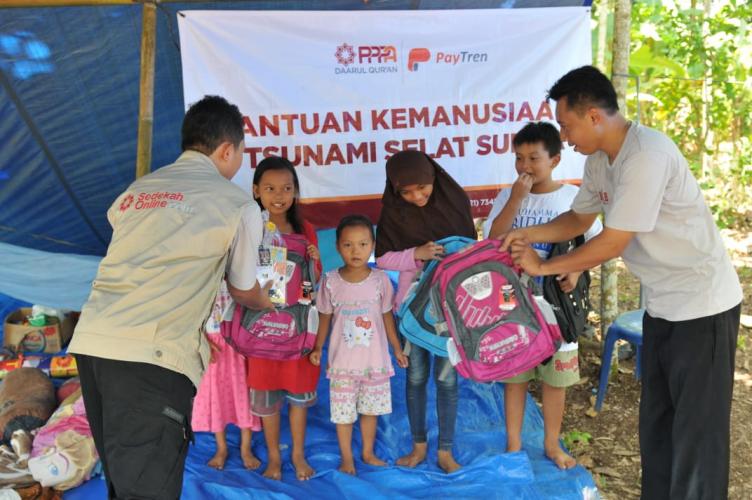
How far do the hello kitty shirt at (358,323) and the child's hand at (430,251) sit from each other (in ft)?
0.78

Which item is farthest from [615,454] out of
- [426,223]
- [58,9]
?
[58,9]

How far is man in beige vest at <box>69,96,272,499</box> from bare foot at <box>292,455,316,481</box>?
3.73 ft

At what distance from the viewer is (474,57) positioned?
166 inches

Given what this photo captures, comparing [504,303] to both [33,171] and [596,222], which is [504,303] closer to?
[596,222]

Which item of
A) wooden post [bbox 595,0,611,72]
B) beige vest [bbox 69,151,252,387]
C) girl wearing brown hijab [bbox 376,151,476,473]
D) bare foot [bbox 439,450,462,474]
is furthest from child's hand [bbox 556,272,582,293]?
wooden post [bbox 595,0,611,72]

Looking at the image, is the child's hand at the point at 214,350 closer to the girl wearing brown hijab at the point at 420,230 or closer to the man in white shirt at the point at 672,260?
the girl wearing brown hijab at the point at 420,230

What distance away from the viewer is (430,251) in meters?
3.03

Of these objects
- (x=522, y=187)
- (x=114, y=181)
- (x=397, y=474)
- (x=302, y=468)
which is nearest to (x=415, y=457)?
(x=397, y=474)

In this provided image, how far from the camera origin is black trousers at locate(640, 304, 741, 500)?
99.0 inches

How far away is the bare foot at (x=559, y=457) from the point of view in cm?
326

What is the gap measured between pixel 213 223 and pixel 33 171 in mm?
2746

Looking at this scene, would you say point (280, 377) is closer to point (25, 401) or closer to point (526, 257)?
point (526, 257)

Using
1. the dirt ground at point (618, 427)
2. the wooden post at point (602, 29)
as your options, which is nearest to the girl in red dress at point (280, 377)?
the dirt ground at point (618, 427)

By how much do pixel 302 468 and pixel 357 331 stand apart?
2.49 feet
